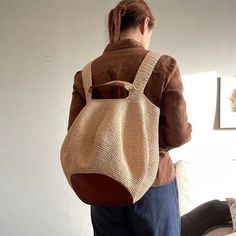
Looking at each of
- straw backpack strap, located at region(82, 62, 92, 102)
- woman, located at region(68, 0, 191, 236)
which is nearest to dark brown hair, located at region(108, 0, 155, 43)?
woman, located at region(68, 0, 191, 236)

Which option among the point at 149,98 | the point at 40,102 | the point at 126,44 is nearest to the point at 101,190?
the point at 149,98

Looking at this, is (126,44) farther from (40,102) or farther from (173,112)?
(40,102)

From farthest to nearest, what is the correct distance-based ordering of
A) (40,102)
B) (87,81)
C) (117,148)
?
(40,102), (87,81), (117,148)

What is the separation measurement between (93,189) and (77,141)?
13cm

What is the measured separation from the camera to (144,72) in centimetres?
73

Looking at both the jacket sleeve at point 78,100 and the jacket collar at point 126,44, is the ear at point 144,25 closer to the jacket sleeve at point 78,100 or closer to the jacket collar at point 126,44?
the jacket collar at point 126,44

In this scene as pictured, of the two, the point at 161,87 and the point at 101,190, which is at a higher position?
the point at 161,87

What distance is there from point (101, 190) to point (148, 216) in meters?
0.17

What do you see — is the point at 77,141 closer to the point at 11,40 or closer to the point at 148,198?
the point at 148,198

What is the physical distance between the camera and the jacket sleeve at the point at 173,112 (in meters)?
A: 0.73

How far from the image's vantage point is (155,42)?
1.85 meters

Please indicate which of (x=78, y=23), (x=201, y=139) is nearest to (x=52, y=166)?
(x=78, y=23)

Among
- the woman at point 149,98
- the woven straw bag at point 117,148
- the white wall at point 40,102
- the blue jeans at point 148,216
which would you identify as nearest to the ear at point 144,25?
the woman at point 149,98

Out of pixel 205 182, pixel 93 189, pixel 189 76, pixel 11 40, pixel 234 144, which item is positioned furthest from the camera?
pixel 234 144
